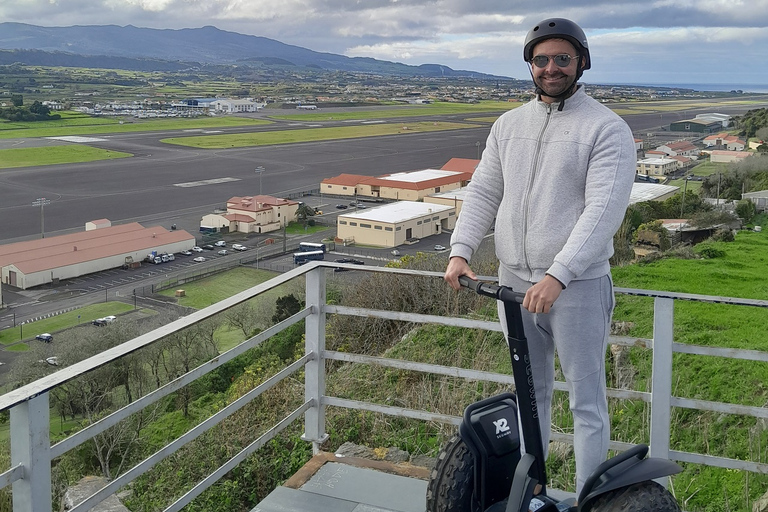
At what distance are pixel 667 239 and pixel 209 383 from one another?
881 centimetres

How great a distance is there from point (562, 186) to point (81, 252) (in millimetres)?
25016

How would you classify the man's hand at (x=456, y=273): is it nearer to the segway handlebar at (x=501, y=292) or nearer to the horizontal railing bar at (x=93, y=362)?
the segway handlebar at (x=501, y=292)

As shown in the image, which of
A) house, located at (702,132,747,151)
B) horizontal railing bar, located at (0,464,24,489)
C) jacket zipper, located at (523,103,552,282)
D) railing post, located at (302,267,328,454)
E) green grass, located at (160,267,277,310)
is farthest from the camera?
house, located at (702,132,747,151)

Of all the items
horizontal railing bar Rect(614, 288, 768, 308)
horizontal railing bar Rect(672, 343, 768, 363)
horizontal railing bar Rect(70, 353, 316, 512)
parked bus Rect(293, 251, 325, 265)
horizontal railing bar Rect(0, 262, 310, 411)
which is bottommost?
parked bus Rect(293, 251, 325, 265)

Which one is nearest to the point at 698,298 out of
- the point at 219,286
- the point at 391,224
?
the point at 219,286

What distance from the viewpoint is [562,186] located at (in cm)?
187

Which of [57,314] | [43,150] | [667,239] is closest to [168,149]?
[43,150]

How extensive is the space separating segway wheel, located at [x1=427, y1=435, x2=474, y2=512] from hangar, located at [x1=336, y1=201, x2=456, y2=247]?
24.0 meters

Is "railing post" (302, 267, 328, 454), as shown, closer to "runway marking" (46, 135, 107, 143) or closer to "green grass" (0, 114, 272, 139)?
"runway marking" (46, 135, 107, 143)

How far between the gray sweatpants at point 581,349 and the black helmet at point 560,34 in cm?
55

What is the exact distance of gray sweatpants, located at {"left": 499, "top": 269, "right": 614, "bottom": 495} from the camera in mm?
1854

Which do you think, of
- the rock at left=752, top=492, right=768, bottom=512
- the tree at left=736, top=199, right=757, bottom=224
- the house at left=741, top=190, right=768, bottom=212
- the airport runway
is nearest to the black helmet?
the rock at left=752, top=492, right=768, bottom=512

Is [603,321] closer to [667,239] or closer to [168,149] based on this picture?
[667,239]

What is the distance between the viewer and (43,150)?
170 ft
